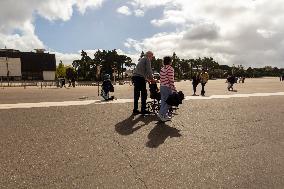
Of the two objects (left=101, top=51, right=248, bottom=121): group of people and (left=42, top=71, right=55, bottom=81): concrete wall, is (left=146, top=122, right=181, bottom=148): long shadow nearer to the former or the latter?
(left=101, top=51, right=248, bottom=121): group of people

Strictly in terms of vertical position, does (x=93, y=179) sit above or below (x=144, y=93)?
below

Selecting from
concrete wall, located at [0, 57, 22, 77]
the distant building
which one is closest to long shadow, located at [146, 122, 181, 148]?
concrete wall, located at [0, 57, 22, 77]

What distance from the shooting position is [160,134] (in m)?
7.41

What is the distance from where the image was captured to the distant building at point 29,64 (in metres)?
108

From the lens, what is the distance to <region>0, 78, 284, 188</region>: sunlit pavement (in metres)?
4.83

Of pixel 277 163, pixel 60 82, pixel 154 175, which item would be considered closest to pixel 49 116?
pixel 154 175

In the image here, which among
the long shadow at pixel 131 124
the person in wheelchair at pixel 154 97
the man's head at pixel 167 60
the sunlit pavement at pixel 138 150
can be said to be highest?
the man's head at pixel 167 60

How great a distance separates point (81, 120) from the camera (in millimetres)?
8734

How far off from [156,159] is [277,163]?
198 centimetres

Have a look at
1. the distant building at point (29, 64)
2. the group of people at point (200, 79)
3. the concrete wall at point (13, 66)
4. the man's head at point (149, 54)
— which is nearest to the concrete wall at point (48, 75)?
the distant building at point (29, 64)

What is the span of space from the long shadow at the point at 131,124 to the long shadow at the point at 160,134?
429 millimetres

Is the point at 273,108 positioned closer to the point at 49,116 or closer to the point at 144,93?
the point at 144,93

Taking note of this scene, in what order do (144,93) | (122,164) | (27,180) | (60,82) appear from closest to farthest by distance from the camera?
1. (27,180)
2. (122,164)
3. (144,93)
4. (60,82)

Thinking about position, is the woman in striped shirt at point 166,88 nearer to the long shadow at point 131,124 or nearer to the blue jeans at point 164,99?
the blue jeans at point 164,99
